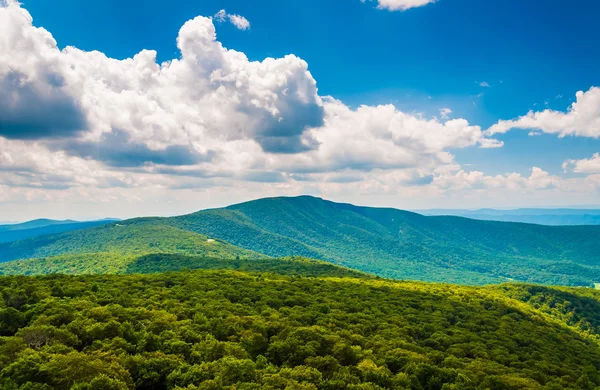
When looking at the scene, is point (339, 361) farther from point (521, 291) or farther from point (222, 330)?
point (521, 291)

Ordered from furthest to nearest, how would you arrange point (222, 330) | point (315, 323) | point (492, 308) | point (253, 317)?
1. point (492, 308)
2. point (315, 323)
3. point (253, 317)
4. point (222, 330)

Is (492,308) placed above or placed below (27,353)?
below

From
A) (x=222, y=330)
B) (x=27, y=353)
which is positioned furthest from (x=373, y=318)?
(x=27, y=353)

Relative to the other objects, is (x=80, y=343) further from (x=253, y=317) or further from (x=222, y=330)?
(x=253, y=317)

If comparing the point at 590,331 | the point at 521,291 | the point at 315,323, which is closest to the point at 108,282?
the point at 315,323

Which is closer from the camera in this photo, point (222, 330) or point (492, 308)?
point (222, 330)

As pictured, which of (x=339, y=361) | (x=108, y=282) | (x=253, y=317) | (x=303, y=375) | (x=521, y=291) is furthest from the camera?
(x=521, y=291)

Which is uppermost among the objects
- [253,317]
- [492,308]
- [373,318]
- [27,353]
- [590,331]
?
[27,353]
